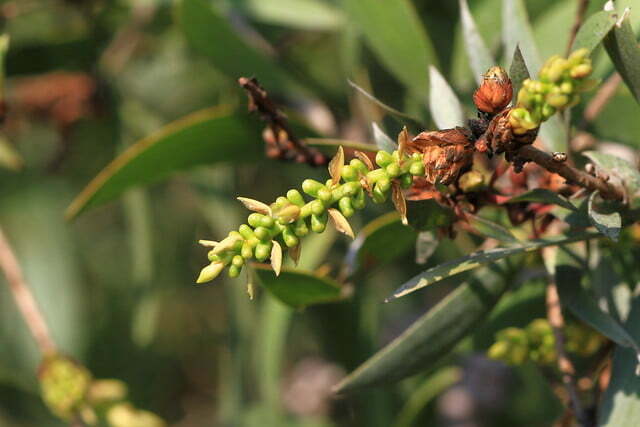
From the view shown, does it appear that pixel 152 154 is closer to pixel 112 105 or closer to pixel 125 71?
pixel 112 105

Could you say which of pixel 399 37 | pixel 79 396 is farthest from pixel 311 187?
pixel 79 396

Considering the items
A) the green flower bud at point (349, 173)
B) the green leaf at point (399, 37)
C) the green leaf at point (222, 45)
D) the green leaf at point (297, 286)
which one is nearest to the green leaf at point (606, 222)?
the green flower bud at point (349, 173)

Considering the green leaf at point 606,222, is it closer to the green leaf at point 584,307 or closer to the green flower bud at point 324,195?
the green leaf at point 584,307

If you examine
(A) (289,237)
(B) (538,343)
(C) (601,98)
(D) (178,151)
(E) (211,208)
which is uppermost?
(A) (289,237)

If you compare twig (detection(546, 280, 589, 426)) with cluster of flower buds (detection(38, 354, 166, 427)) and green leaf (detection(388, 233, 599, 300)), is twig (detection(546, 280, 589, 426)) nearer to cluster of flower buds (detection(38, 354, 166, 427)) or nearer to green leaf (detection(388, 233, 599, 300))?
green leaf (detection(388, 233, 599, 300))

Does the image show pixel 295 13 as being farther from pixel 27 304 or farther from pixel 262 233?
pixel 262 233

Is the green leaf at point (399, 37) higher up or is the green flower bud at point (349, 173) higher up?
the green flower bud at point (349, 173)
